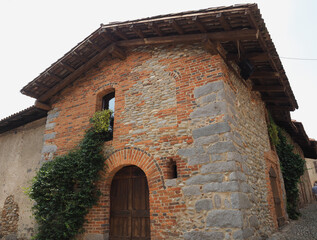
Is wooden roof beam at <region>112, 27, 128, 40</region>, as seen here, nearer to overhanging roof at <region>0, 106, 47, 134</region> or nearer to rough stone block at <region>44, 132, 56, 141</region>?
rough stone block at <region>44, 132, 56, 141</region>

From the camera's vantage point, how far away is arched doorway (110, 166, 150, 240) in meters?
5.61

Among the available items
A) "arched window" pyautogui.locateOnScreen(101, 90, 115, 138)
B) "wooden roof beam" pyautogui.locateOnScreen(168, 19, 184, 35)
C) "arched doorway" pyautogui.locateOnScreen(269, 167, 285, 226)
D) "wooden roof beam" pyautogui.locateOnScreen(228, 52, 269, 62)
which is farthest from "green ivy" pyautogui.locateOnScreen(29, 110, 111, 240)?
"arched doorway" pyautogui.locateOnScreen(269, 167, 285, 226)

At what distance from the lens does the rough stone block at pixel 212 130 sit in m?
4.87

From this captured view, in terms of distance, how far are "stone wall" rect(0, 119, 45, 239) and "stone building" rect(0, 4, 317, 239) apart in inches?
9.0

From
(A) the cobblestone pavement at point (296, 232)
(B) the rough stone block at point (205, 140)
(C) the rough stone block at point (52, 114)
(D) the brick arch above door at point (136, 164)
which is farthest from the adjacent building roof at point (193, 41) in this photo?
(A) the cobblestone pavement at point (296, 232)

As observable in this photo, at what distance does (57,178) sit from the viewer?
607cm

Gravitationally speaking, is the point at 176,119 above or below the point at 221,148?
above

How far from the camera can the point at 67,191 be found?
600 centimetres

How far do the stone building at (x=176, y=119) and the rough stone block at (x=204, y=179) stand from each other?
0.02 metres

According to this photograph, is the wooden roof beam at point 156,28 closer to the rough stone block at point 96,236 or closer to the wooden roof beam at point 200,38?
the wooden roof beam at point 200,38

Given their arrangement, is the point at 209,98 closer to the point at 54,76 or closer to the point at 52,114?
the point at 54,76

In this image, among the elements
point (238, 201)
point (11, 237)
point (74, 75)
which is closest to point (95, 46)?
point (74, 75)

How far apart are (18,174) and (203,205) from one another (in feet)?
23.3

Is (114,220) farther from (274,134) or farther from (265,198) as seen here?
(274,134)
